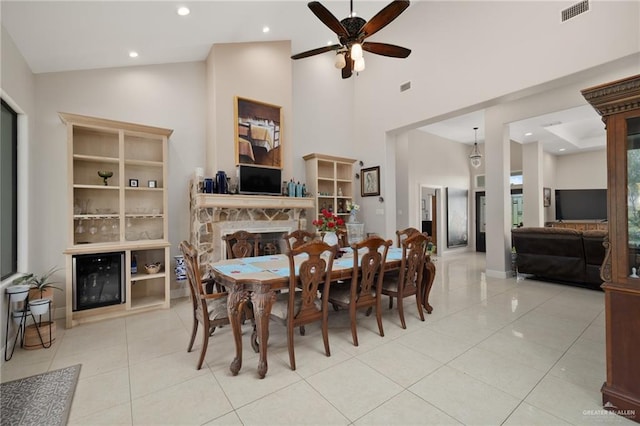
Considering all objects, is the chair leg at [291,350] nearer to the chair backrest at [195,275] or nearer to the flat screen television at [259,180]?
the chair backrest at [195,275]

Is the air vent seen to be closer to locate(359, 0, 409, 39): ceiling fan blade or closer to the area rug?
locate(359, 0, 409, 39): ceiling fan blade

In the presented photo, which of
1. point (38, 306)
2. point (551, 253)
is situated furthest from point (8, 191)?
point (551, 253)

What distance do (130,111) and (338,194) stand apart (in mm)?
3953

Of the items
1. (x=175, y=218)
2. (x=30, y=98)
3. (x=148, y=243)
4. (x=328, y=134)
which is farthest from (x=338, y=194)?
(x=30, y=98)

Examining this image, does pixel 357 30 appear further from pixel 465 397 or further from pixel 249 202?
pixel 465 397

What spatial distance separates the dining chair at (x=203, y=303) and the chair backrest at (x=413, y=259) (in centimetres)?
186

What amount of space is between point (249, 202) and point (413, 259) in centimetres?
270

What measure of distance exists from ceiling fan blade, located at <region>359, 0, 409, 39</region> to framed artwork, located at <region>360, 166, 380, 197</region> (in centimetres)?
338

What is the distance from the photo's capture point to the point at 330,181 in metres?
6.21

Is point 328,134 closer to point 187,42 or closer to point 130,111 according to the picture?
point 187,42

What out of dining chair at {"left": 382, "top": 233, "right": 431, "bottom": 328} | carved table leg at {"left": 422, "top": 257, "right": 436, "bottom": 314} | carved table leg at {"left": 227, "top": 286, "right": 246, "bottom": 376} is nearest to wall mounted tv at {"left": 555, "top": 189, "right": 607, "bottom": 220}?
carved table leg at {"left": 422, "top": 257, "right": 436, "bottom": 314}

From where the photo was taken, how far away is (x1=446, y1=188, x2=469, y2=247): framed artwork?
28.4 feet

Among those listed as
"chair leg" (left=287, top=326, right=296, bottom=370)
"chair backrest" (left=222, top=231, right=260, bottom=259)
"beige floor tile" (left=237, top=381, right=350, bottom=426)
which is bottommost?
"beige floor tile" (left=237, top=381, right=350, bottom=426)

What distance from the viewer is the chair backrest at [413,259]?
10.2 feet
